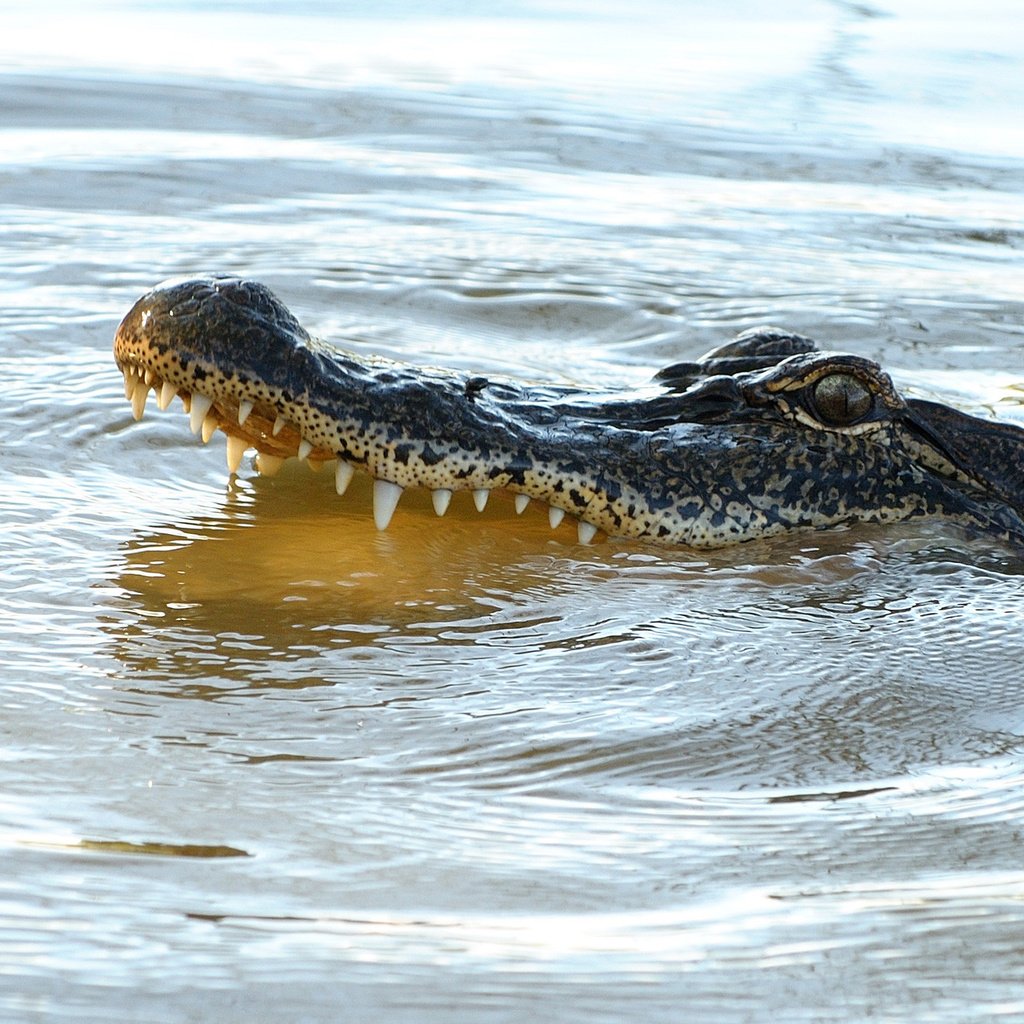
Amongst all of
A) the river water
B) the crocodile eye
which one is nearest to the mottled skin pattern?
the crocodile eye

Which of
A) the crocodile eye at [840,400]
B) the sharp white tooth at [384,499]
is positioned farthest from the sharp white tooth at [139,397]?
the crocodile eye at [840,400]

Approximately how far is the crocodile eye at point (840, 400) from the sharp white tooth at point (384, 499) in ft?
4.63

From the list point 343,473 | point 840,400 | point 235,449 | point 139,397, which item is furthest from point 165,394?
point 840,400

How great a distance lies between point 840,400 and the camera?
16.6 ft

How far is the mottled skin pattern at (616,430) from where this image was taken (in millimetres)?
4359

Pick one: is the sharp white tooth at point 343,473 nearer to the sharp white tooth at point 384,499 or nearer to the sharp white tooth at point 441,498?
the sharp white tooth at point 384,499

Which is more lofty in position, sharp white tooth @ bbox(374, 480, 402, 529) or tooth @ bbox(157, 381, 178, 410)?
tooth @ bbox(157, 381, 178, 410)

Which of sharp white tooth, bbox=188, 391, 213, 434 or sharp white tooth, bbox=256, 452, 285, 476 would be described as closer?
sharp white tooth, bbox=188, 391, 213, 434

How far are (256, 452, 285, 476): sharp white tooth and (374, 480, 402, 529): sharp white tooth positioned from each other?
1.45 ft

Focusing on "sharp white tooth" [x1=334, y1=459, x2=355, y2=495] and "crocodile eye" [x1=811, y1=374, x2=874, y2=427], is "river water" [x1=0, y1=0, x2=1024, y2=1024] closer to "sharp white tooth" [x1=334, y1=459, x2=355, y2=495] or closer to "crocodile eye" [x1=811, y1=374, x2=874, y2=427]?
"sharp white tooth" [x1=334, y1=459, x2=355, y2=495]

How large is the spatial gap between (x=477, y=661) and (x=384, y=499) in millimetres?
805

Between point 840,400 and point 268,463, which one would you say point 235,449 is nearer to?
point 268,463

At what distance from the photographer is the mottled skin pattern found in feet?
14.3

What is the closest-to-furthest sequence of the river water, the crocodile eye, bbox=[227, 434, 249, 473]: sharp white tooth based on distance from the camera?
the river water
bbox=[227, 434, 249, 473]: sharp white tooth
the crocodile eye
